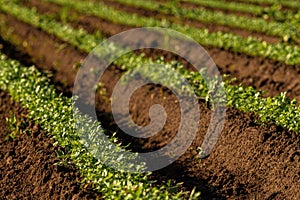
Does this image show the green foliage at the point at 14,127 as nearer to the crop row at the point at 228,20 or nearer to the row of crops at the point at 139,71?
the row of crops at the point at 139,71

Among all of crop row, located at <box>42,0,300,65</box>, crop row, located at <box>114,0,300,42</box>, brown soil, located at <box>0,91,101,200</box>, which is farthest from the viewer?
crop row, located at <box>114,0,300,42</box>

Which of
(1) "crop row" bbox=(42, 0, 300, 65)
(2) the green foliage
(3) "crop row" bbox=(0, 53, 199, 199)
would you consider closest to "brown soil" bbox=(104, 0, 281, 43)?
(1) "crop row" bbox=(42, 0, 300, 65)

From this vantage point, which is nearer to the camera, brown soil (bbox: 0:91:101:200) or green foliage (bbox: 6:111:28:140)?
brown soil (bbox: 0:91:101:200)

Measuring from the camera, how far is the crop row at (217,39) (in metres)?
8.63

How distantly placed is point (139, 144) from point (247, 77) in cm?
292

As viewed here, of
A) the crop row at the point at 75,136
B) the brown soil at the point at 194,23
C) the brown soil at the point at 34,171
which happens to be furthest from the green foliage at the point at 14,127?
the brown soil at the point at 194,23

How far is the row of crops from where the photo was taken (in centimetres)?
504

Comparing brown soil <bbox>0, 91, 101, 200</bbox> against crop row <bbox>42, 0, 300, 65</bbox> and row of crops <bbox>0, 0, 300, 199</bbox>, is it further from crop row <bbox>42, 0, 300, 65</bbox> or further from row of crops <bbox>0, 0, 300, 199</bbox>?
crop row <bbox>42, 0, 300, 65</bbox>

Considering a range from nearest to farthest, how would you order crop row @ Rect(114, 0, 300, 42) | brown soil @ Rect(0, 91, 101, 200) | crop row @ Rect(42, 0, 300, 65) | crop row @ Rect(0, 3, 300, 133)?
brown soil @ Rect(0, 91, 101, 200) < crop row @ Rect(0, 3, 300, 133) < crop row @ Rect(42, 0, 300, 65) < crop row @ Rect(114, 0, 300, 42)

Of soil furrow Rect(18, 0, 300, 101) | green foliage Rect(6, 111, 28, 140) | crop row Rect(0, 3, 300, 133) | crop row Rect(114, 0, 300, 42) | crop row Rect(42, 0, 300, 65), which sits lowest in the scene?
green foliage Rect(6, 111, 28, 140)

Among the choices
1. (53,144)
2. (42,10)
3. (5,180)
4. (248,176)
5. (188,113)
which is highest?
(42,10)

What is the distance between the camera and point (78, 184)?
5293 mm

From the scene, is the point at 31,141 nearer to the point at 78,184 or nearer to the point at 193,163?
the point at 78,184

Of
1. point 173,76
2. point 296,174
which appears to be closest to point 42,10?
point 173,76
